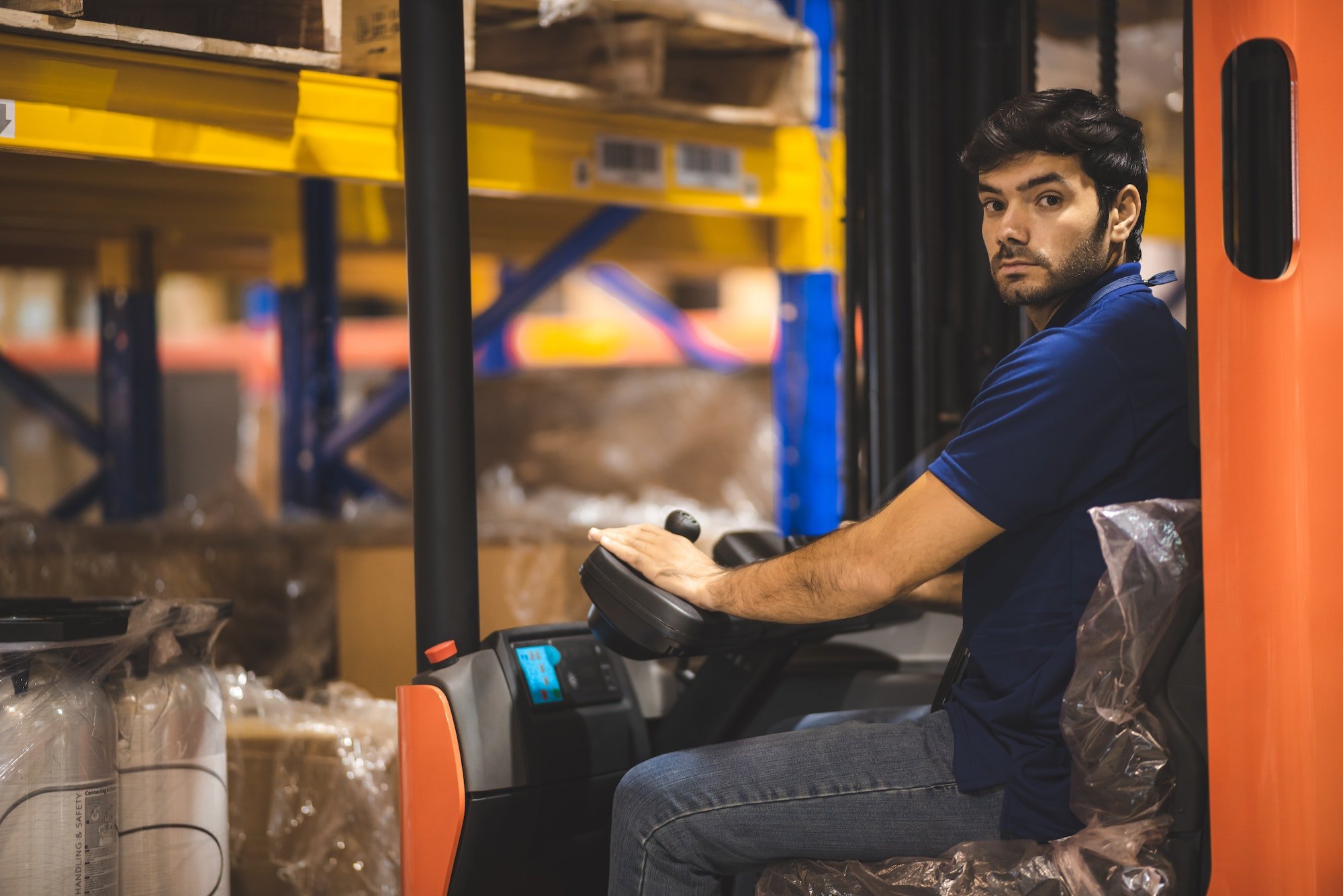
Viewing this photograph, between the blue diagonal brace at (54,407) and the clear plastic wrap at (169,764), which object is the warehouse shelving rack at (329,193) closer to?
the blue diagonal brace at (54,407)

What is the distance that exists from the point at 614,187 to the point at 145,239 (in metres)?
2.16

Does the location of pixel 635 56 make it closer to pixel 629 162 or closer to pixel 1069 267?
pixel 629 162

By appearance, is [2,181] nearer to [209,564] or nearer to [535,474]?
[209,564]

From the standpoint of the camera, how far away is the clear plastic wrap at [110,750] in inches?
73.7

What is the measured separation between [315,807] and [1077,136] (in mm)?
1864

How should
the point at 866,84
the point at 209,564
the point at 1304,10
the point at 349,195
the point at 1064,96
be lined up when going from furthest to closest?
1. the point at 349,195
2. the point at 209,564
3. the point at 866,84
4. the point at 1064,96
5. the point at 1304,10

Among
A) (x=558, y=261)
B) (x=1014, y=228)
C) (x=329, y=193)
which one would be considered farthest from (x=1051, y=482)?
(x=329, y=193)

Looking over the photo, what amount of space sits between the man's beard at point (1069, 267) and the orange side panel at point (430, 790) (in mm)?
1075

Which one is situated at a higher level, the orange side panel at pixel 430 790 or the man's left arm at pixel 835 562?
the man's left arm at pixel 835 562

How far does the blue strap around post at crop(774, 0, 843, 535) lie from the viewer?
138 inches

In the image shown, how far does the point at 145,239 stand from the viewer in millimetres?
4285

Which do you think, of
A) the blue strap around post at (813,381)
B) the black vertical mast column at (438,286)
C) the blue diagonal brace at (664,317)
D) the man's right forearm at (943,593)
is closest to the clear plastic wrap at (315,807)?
the black vertical mast column at (438,286)

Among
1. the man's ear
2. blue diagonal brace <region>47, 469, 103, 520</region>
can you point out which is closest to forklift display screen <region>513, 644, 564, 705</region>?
the man's ear

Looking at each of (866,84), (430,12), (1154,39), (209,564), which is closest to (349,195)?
(209,564)
